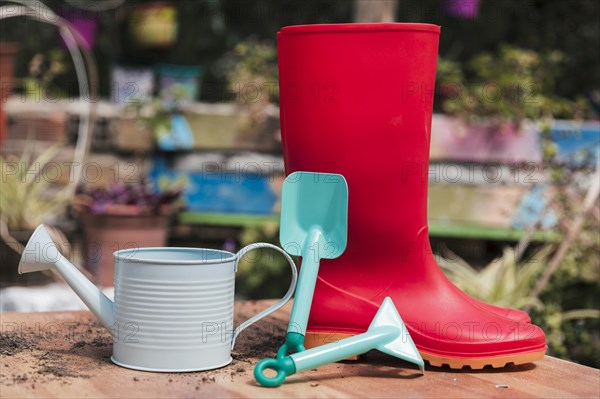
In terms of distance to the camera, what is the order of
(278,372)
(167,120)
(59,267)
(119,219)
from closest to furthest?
(278,372), (59,267), (119,219), (167,120)

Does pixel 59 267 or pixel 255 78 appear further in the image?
pixel 255 78

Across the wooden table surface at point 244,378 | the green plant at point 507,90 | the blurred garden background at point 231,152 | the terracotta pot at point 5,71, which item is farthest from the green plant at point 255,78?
the wooden table surface at point 244,378

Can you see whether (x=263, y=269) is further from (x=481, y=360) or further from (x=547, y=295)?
(x=481, y=360)

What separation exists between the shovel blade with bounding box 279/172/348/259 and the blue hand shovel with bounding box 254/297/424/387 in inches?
→ 4.6

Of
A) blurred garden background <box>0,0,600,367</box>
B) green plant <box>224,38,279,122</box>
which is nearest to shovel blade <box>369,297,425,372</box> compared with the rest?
blurred garden background <box>0,0,600,367</box>

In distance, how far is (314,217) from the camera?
48.6 inches

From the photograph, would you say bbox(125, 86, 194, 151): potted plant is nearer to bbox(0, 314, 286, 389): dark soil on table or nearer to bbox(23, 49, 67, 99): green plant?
bbox(23, 49, 67, 99): green plant

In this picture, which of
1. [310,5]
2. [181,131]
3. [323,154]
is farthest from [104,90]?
[323,154]

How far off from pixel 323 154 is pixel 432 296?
0.87 ft

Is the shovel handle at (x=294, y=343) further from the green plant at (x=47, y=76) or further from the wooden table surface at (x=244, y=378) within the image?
the green plant at (x=47, y=76)

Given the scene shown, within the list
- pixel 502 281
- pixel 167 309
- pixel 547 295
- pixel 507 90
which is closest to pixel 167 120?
pixel 507 90

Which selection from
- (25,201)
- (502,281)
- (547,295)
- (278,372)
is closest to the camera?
(278,372)

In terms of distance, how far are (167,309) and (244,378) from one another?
0.14 metres

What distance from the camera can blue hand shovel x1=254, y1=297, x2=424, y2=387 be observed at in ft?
3.47
